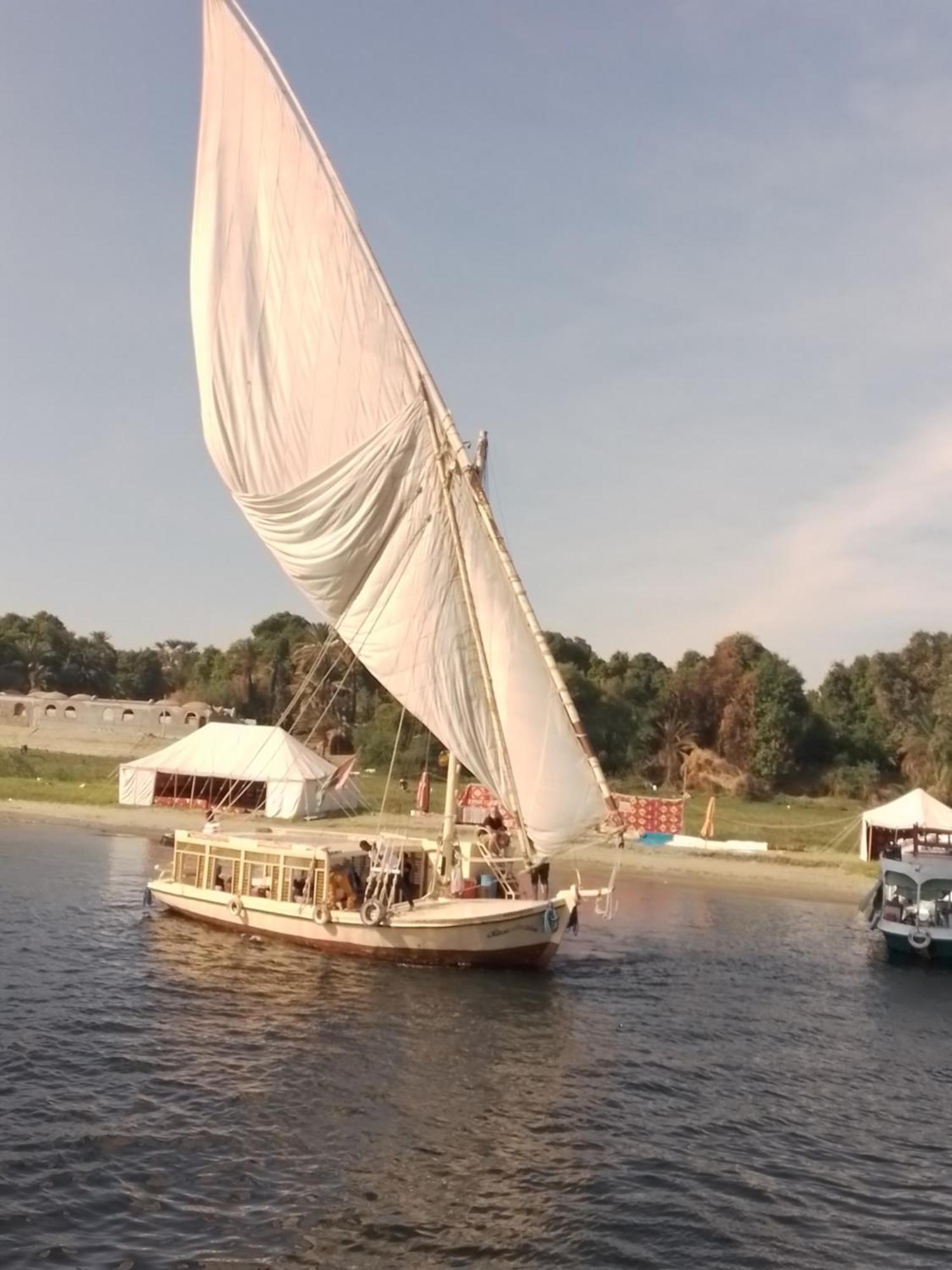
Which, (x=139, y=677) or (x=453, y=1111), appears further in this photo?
(x=139, y=677)

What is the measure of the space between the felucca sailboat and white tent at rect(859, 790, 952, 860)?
2904 centimetres

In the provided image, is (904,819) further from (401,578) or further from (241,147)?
(241,147)

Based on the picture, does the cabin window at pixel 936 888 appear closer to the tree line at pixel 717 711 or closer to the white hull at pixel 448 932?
the white hull at pixel 448 932

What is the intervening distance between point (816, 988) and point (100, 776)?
188ft

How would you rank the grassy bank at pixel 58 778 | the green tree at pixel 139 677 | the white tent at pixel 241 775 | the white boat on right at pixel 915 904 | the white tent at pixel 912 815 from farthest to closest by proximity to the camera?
1. the green tree at pixel 139 677
2. the grassy bank at pixel 58 778
3. the white tent at pixel 241 775
4. the white tent at pixel 912 815
5. the white boat on right at pixel 915 904

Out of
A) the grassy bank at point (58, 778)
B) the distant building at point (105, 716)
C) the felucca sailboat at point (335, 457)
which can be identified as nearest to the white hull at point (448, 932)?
the felucca sailboat at point (335, 457)

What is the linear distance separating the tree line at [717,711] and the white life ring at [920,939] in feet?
139

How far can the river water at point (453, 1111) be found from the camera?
15.0m

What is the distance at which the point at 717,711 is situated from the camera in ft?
348

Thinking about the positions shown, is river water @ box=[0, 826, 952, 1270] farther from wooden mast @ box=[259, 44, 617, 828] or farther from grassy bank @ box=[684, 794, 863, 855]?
grassy bank @ box=[684, 794, 863, 855]

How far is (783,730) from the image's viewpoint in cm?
9788

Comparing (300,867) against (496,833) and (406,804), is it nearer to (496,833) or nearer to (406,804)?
(496,833)

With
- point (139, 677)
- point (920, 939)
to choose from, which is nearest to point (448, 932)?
point (920, 939)

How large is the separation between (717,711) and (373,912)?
79248mm
